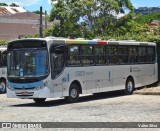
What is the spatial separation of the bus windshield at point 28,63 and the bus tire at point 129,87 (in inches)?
250

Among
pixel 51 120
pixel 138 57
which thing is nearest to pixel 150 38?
pixel 138 57

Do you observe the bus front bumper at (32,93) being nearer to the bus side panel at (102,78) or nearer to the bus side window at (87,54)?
the bus side window at (87,54)

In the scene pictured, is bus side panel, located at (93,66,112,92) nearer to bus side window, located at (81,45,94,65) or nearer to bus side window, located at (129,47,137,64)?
bus side window, located at (81,45,94,65)

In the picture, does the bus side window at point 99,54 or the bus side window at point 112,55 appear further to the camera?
the bus side window at point 112,55

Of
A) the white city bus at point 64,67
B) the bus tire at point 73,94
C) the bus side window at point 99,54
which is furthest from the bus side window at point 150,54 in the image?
the bus tire at point 73,94

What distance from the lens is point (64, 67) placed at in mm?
18594

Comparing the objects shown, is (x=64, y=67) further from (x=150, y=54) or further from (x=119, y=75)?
(x=150, y=54)

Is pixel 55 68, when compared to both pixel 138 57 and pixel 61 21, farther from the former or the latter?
pixel 61 21

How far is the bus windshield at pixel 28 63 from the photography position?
58.8 ft

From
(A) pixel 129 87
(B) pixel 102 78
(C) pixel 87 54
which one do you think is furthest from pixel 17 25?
(C) pixel 87 54

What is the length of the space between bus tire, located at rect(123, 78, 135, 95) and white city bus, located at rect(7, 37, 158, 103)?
2.1 inches

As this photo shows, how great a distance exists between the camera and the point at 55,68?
18.1 metres

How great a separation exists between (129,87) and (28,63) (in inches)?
275

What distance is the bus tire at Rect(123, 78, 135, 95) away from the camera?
909 inches
